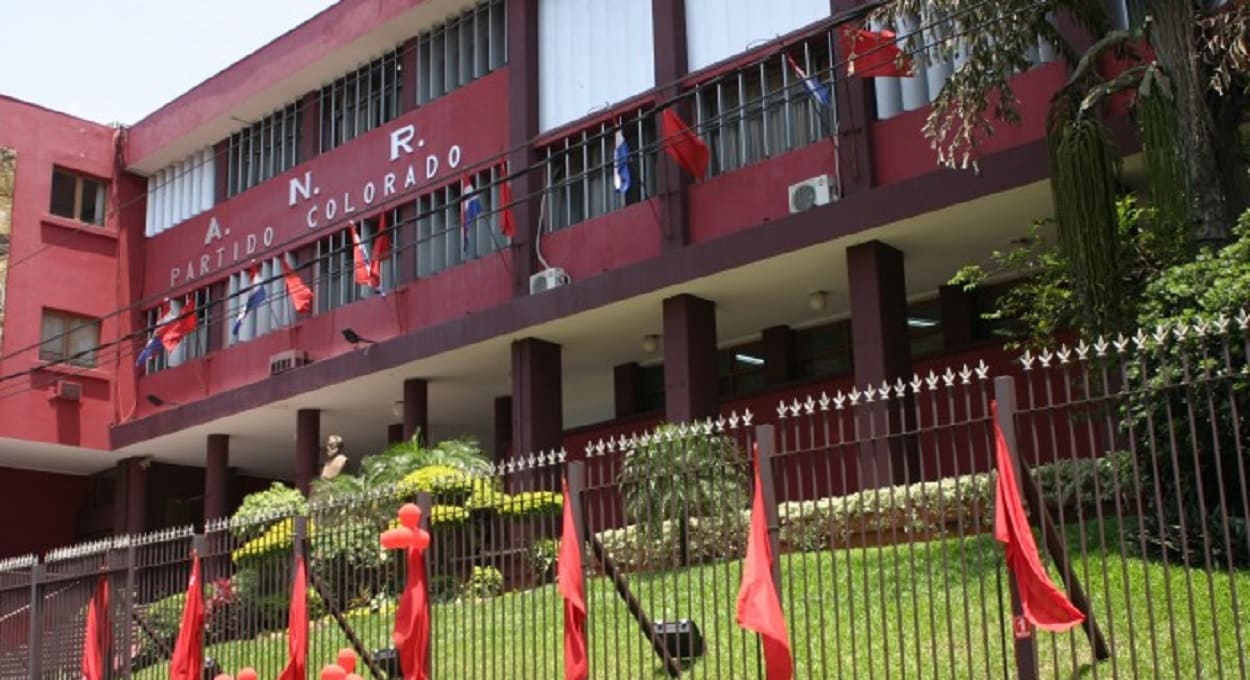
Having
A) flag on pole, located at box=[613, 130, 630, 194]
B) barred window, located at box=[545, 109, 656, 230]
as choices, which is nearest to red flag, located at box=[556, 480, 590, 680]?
flag on pole, located at box=[613, 130, 630, 194]

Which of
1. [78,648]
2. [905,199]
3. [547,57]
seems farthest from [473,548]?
[547,57]

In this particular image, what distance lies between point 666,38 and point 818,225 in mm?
4163

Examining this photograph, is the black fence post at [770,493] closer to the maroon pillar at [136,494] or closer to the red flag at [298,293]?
the red flag at [298,293]

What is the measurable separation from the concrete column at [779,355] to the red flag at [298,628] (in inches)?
441

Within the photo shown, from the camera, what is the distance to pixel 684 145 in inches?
733

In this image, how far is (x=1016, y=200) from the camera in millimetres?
15930

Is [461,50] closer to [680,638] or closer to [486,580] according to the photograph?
[486,580]

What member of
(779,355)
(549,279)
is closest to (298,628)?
(549,279)

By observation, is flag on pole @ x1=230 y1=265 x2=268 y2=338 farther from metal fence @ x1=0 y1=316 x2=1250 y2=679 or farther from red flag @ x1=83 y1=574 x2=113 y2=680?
red flag @ x1=83 y1=574 x2=113 y2=680

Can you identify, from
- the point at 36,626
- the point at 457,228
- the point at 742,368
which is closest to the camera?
the point at 36,626

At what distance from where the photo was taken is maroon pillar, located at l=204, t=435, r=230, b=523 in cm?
2673

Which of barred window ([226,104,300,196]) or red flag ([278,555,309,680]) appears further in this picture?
barred window ([226,104,300,196])

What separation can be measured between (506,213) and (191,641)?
33.2 ft

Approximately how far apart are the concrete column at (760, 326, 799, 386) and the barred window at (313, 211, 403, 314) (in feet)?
20.0
